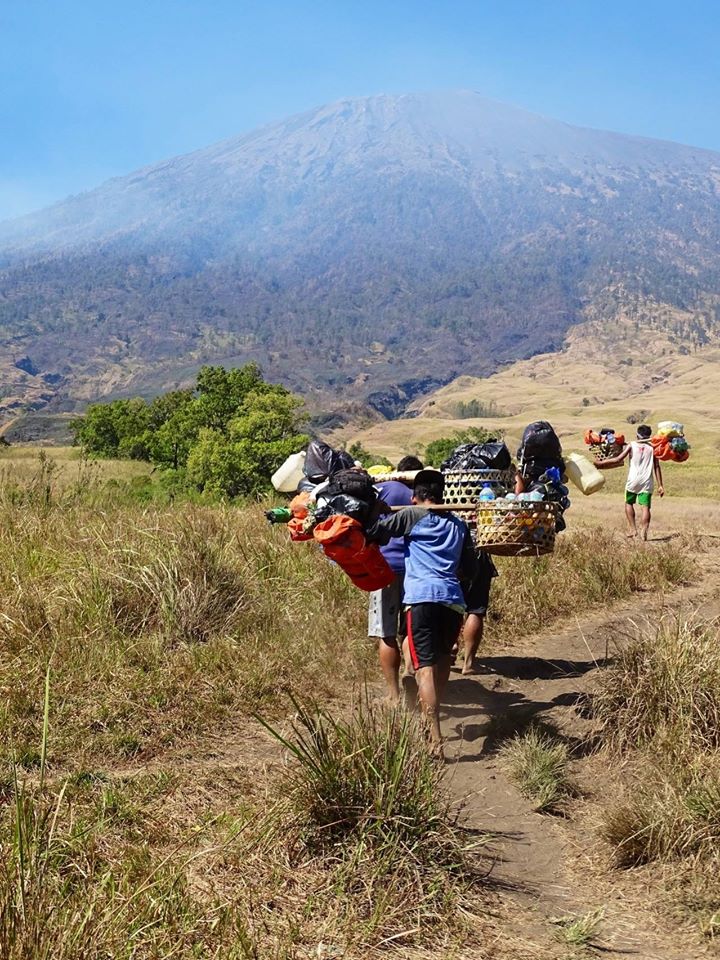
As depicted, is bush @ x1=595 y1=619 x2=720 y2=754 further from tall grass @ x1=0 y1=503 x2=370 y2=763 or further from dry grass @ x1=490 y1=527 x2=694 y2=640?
dry grass @ x1=490 y1=527 x2=694 y2=640

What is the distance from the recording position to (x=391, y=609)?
638 cm

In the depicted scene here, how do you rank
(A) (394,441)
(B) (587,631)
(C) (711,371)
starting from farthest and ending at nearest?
(C) (711,371), (A) (394,441), (B) (587,631)

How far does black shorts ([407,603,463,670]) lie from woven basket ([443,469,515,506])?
0.72 meters

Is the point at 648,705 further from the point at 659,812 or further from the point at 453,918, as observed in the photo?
the point at 453,918

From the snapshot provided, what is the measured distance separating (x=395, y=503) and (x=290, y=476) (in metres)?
0.78

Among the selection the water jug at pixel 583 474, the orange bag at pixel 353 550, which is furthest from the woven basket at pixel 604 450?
the orange bag at pixel 353 550

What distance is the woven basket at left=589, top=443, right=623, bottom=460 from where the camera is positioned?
7691mm

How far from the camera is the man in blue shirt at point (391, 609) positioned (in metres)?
6.25

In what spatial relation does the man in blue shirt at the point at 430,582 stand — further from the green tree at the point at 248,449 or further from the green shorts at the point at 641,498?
the green tree at the point at 248,449

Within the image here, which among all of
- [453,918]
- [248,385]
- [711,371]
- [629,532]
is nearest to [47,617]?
[453,918]

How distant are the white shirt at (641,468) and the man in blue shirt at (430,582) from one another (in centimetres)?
899

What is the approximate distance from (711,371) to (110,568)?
682ft

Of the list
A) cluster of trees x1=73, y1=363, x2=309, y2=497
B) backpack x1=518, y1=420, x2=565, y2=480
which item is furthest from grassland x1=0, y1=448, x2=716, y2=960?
cluster of trees x1=73, y1=363, x2=309, y2=497

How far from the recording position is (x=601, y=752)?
5.83 metres
